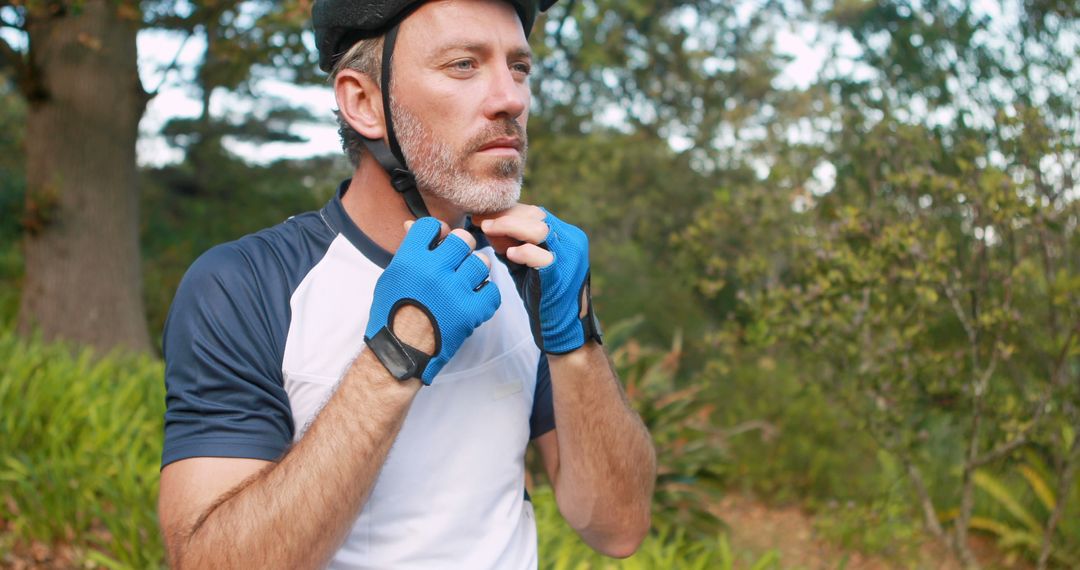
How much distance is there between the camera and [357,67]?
7.10ft

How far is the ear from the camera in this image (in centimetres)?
215

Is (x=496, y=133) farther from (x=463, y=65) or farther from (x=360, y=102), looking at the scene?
(x=360, y=102)

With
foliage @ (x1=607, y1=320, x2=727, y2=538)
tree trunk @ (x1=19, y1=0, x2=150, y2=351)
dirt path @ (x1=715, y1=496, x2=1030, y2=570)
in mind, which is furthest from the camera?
tree trunk @ (x1=19, y1=0, x2=150, y2=351)

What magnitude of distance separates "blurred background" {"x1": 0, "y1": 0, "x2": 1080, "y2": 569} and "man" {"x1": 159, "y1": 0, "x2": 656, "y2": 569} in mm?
1939

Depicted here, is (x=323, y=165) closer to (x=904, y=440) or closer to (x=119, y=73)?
(x=119, y=73)

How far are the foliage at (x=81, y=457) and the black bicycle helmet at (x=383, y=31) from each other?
9.63 feet

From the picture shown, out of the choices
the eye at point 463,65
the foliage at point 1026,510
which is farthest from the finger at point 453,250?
the foliage at point 1026,510

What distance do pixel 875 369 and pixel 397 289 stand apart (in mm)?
4206

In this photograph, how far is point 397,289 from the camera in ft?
5.73

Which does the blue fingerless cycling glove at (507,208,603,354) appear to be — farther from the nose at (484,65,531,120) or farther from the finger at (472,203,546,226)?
the nose at (484,65,531,120)

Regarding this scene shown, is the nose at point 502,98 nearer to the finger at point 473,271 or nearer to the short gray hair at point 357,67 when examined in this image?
the short gray hair at point 357,67

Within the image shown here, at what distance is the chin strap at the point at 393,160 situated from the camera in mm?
2084

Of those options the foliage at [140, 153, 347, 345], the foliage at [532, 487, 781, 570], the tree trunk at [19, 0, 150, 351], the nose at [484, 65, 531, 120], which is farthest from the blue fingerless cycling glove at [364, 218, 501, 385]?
the foliage at [140, 153, 347, 345]

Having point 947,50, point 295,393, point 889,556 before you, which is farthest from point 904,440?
point 295,393
